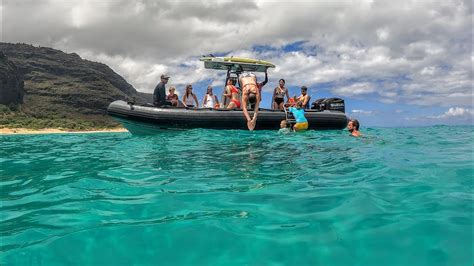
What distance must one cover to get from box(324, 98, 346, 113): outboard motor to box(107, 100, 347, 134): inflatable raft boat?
375cm

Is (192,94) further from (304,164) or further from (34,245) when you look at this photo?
(34,245)

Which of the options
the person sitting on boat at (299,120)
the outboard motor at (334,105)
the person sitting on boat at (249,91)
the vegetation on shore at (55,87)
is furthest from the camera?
the vegetation on shore at (55,87)

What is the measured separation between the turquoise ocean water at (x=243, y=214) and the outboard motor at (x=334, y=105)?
10.2 metres

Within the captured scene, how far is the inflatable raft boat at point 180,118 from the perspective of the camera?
42.1 feet

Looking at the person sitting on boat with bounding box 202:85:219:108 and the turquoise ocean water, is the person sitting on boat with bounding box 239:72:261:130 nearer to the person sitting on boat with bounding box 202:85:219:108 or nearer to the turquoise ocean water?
the person sitting on boat with bounding box 202:85:219:108

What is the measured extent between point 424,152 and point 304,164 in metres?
3.25

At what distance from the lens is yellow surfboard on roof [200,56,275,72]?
15.3 meters

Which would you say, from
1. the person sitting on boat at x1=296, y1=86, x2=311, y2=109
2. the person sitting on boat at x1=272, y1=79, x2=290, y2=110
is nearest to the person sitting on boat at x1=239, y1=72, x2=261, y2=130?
the person sitting on boat at x1=272, y1=79, x2=290, y2=110

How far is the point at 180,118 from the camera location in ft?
42.1

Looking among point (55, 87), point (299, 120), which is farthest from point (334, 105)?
point (55, 87)

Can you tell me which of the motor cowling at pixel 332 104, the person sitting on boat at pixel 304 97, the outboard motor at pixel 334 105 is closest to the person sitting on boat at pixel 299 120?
the person sitting on boat at pixel 304 97

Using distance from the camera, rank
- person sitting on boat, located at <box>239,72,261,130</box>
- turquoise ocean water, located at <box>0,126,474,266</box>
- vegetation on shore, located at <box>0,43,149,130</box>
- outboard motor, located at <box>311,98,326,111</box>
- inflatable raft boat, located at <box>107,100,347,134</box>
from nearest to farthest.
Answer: turquoise ocean water, located at <box>0,126,474,266</box>, person sitting on boat, located at <box>239,72,261,130</box>, inflatable raft boat, located at <box>107,100,347,134</box>, outboard motor, located at <box>311,98,326,111</box>, vegetation on shore, located at <box>0,43,149,130</box>

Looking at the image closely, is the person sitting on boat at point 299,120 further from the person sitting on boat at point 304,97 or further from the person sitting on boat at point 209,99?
the person sitting on boat at point 209,99

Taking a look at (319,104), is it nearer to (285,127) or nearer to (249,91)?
(285,127)
